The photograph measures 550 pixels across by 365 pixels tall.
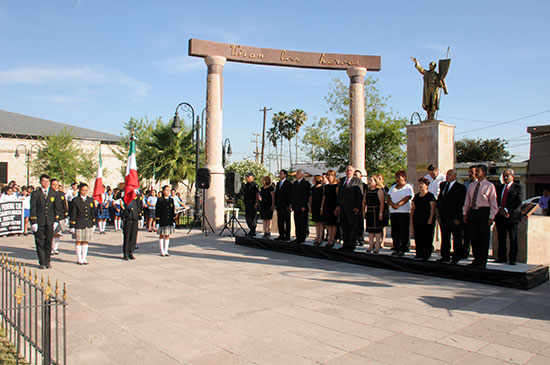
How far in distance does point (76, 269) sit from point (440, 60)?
11.1 metres

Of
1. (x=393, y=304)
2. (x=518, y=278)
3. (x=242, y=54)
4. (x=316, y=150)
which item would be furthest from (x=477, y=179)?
(x=316, y=150)

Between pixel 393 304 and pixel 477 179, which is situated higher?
pixel 477 179

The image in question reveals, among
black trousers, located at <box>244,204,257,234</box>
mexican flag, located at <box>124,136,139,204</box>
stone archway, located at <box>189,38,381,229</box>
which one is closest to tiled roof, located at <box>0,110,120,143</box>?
stone archway, located at <box>189,38,381,229</box>

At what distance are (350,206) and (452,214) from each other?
232 cm

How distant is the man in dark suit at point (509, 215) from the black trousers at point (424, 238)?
129 cm

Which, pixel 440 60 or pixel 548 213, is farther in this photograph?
pixel 548 213

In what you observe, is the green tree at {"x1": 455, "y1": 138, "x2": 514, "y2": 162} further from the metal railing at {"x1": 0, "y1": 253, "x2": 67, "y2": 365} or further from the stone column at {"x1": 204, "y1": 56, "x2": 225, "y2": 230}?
the metal railing at {"x1": 0, "y1": 253, "x2": 67, "y2": 365}

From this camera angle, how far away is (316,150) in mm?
30844

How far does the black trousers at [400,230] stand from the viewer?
9000 millimetres

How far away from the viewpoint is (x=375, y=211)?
30.9 feet

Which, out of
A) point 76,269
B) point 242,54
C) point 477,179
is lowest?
point 76,269

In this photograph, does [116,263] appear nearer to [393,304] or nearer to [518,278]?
[393,304]

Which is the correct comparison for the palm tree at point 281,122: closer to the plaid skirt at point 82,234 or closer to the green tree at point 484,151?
the green tree at point 484,151

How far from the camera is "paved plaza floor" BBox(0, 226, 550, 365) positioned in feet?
14.1
